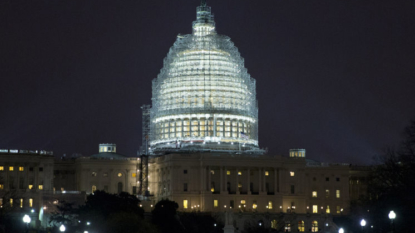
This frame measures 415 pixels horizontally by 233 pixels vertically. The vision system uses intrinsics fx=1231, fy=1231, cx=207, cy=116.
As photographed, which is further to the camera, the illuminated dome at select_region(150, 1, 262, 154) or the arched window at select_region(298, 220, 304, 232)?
the illuminated dome at select_region(150, 1, 262, 154)

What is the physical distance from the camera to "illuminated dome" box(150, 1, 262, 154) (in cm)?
19525

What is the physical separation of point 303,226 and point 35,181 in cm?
3965

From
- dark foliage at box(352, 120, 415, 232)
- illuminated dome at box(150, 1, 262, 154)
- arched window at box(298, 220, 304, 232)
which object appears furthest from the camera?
illuminated dome at box(150, 1, 262, 154)

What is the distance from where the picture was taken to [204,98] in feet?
644

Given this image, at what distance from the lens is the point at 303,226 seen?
174m

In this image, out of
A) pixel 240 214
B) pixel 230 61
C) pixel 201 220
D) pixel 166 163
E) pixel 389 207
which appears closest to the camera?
pixel 389 207

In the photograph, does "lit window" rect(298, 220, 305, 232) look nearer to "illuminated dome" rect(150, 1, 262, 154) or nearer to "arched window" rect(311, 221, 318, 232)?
"arched window" rect(311, 221, 318, 232)

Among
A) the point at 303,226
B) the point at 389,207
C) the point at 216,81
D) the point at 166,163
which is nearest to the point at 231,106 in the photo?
the point at 216,81

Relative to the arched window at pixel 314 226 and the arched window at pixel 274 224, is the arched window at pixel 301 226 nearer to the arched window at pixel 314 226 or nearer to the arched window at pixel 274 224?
the arched window at pixel 314 226

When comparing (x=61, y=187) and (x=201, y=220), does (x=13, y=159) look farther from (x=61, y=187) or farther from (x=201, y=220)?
(x=201, y=220)

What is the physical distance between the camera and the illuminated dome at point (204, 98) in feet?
641

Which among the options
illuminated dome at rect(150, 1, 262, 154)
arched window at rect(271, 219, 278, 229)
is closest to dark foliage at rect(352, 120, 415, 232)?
arched window at rect(271, 219, 278, 229)

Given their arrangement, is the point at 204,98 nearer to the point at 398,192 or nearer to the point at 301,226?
the point at 301,226

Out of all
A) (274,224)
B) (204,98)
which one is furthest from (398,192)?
(204,98)
